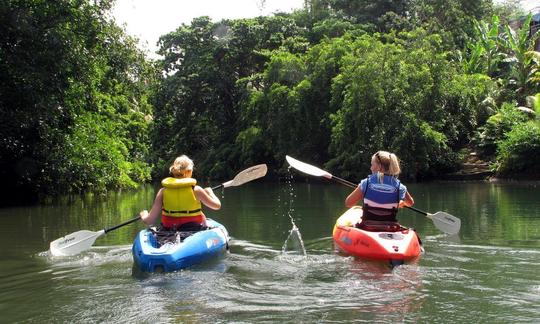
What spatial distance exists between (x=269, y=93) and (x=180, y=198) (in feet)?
74.7

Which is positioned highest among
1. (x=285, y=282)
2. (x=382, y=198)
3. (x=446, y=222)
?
(x=382, y=198)

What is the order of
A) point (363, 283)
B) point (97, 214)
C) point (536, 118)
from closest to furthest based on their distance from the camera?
point (363, 283)
point (97, 214)
point (536, 118)

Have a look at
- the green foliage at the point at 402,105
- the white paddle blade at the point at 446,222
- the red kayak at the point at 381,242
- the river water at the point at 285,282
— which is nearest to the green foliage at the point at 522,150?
the green foliage at the point at 402,105

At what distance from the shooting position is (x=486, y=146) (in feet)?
79.2

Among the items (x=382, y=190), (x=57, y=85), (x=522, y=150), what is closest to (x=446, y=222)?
(x=382, y=190)

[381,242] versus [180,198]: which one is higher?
[180,198]

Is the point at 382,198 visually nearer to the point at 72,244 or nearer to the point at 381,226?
the point at 381,226

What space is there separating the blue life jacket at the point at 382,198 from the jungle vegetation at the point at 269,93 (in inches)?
417

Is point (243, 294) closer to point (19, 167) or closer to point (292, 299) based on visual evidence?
point (292, 299)

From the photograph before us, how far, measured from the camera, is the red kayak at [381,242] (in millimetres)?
6223

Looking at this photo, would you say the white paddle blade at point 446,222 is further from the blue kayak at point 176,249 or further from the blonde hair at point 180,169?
the blonde hair at point 180,169

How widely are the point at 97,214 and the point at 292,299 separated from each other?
29.6ft

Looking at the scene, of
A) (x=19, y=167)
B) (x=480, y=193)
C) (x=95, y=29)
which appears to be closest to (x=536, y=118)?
(x=480, y=193)

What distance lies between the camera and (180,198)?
677cm
